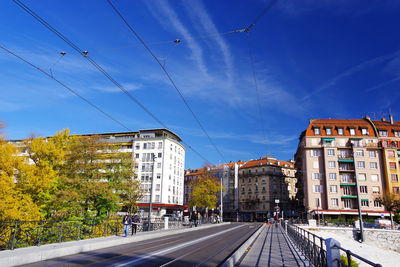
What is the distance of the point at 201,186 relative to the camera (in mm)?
56750

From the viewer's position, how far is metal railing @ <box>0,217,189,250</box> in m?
12.4

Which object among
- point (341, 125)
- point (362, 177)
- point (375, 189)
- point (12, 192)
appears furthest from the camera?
point (341, 125)

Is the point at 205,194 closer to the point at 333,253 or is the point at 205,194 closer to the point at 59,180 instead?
the point at 59,180

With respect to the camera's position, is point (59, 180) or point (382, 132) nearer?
point (59, 180)

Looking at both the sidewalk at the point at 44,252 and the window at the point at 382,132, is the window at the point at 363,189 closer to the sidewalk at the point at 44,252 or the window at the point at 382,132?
the window at the point at 382,132

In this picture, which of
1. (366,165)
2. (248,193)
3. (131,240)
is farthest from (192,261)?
(248,193)

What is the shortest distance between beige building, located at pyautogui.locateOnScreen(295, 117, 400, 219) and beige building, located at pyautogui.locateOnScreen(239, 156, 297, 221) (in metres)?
22.6

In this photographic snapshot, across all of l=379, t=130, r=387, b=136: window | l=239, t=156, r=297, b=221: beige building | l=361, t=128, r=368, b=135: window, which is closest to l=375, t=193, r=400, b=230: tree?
l=361, t=128, r=368, b=135: window

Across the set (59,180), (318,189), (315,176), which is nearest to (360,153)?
(315,176)

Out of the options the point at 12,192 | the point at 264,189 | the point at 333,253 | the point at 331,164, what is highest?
the point at 331,164

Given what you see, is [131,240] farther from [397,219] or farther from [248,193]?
[248,193]

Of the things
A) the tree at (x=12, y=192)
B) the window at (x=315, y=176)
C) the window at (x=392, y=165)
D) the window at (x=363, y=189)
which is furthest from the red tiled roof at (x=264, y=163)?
the tree at (x=12, y=192)

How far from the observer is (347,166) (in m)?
58.8

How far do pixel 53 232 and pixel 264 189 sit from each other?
73916 mm
